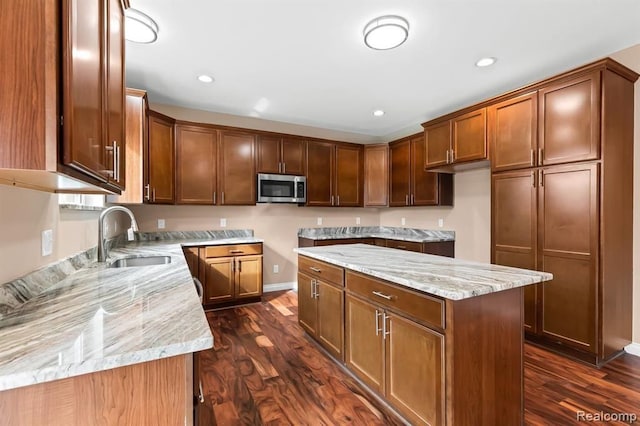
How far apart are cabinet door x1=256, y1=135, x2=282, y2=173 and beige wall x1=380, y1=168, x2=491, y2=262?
253cm

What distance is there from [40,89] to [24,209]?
84 centimetres

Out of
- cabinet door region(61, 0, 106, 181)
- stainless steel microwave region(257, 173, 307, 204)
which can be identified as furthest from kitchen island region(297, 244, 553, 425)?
stainless steel microwave region(257, 173, 307, 204)

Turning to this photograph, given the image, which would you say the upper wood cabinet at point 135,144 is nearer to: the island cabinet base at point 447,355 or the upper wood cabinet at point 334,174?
the upper wood cabinet at point 334,174

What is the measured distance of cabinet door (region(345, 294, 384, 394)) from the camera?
1837 mm

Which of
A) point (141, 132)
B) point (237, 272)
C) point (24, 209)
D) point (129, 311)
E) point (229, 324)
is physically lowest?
point (229, 324)

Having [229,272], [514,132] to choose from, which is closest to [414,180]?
[514,132]

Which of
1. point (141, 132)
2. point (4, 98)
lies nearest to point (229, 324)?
point (141, 132)

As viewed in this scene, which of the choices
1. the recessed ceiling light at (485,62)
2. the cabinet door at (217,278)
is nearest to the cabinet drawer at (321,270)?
the cabinet door at (217,278)

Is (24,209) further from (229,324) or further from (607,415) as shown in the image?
(607,415)

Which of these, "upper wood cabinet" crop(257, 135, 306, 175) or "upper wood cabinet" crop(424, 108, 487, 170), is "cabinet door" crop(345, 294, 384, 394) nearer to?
"upper wood cabinet" crop(424, 108, 487, 170)

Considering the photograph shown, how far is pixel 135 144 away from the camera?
293 cm

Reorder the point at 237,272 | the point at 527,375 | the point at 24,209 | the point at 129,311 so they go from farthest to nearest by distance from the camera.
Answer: the point at 237,272
the point at 527,375
the point at 24,209
the point at 129,311

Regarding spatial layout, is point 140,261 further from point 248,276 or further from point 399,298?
point 399,298

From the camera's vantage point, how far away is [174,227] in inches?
157
